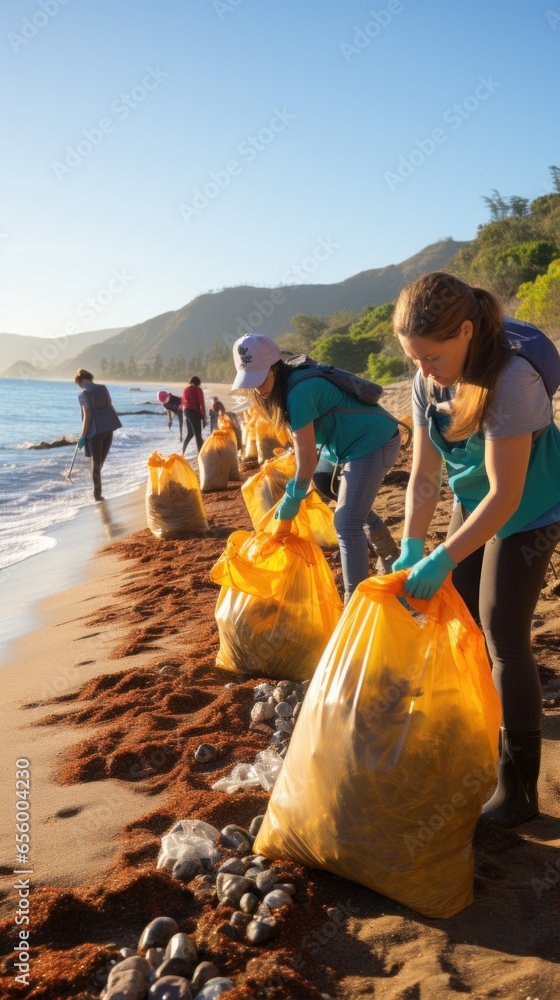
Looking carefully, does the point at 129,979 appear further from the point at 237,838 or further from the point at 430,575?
the point at 430,575

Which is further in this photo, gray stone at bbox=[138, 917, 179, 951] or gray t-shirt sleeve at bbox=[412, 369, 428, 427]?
gray t-shirt sleeve at bbox=[412, 369, 428, 427]

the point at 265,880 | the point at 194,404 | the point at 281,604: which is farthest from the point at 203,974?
the point at 194,404

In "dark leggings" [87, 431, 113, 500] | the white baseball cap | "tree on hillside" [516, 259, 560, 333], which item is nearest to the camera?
the white baseball cap

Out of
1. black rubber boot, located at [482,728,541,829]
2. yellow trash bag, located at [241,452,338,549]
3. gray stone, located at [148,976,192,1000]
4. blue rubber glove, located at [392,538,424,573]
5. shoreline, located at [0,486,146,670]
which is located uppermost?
blue rubber glove, located at [392,538,424,573]

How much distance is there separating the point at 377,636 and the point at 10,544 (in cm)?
643

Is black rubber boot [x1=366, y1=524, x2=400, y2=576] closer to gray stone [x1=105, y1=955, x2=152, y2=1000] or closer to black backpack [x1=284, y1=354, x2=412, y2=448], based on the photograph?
black backpack [x1=284, y1=354, x2=412, y2=448]

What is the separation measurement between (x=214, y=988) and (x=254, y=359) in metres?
2.11

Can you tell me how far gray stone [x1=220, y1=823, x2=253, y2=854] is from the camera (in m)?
2.03

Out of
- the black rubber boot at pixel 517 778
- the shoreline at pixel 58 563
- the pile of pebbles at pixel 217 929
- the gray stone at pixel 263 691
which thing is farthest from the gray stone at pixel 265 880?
the shoreline at pixel 58 563

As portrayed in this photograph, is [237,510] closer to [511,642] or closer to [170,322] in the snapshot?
[511,642]

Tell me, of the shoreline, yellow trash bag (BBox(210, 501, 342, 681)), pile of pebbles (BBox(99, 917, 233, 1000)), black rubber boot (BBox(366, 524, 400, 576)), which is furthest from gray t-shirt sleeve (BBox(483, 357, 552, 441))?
the shoreline

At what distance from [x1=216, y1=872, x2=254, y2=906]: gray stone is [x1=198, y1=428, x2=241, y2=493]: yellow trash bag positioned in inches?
297

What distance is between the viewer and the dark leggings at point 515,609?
1.98 metres

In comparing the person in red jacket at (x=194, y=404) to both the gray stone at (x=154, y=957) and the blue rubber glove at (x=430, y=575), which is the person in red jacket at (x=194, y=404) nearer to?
the blue rubber glove at (x=430, y=575)
